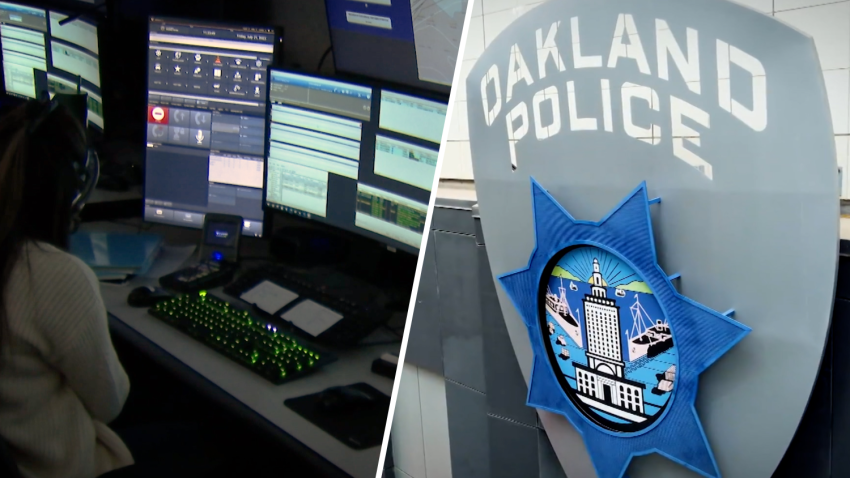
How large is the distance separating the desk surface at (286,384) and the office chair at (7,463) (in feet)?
0.36

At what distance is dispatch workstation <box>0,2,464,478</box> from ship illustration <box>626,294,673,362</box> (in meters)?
0.65

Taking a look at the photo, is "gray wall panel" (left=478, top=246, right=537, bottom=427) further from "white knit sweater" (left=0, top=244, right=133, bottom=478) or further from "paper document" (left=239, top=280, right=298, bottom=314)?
"white knit sweater" (left=0, top=244, right=133, bottom=478)

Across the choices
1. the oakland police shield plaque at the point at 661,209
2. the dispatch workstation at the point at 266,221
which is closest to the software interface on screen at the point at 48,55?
the dispatch workstation at the point at 266,221

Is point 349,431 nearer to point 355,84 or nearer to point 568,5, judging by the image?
point 355,84

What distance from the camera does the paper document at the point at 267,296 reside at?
525 millimetres

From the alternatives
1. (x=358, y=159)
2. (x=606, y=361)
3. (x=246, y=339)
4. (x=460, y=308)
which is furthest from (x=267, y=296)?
(x=460, y=308)

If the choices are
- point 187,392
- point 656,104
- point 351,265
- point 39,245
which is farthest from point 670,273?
point 39,245

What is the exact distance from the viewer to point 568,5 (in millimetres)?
1047

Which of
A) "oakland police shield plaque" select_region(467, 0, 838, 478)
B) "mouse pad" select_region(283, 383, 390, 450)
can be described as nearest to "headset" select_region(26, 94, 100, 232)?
"mouse pad" select_region(283, 383, 390, 450)

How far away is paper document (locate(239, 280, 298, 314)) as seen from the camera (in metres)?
0.53

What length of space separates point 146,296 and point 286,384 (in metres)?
0.13

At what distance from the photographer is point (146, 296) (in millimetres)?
474

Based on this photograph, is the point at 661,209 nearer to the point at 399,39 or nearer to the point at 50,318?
the point at 399,39

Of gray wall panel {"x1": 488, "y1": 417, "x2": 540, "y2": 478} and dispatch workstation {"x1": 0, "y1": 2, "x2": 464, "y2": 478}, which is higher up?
dispatch workstation {"x1": 0, "y1": 2, "x2": 464, "y2": 478}
